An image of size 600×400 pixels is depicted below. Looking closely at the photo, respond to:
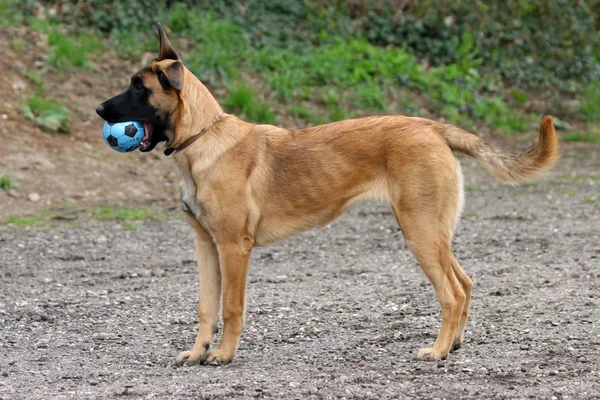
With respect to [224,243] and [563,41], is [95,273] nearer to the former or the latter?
[224,243]

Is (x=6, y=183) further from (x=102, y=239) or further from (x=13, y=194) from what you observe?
(x=102, y=239)

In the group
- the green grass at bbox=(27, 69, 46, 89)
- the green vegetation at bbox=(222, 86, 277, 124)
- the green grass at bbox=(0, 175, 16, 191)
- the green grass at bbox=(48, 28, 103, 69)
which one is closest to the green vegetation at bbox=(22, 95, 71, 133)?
the green grass at bbox=(27, 69, 46, 89)

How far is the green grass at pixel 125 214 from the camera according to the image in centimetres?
1098

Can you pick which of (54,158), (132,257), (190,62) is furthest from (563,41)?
(132,257)

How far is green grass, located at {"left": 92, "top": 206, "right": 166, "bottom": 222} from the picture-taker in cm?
1098

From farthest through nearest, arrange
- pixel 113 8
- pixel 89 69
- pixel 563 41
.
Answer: pixel 563 41, pixel 113 8, pixel 89 69

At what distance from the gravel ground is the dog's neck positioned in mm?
1507

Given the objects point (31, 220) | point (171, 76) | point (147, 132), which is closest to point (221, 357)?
point (147, 132)

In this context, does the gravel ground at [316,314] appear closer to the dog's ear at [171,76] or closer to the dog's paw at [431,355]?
the dog's paw at [431,355]

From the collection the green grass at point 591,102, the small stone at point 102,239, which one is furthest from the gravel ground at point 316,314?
the green grass at point 591,102

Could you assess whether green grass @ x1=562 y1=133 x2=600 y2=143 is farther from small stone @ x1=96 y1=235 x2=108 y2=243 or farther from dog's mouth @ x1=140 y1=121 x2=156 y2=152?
dog's mouth @ x1=140 y1=121 x2=156 y2=152

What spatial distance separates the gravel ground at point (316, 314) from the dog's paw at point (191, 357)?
0.14 m

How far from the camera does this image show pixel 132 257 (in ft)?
30.5

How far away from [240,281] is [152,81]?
145 cm
